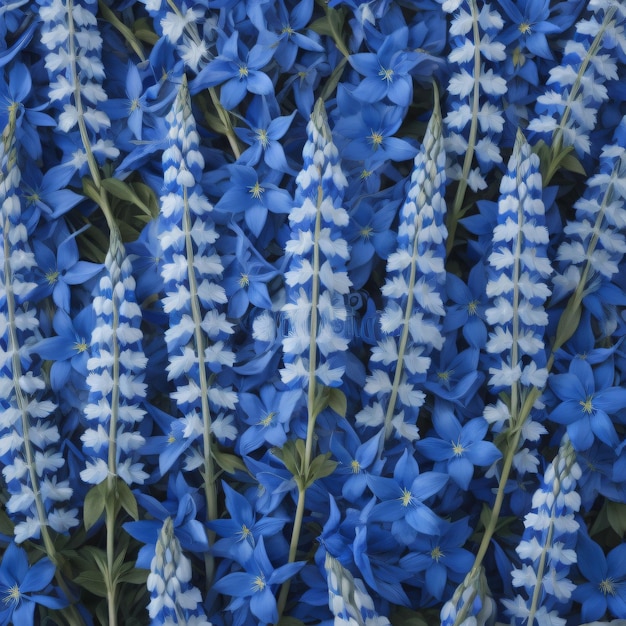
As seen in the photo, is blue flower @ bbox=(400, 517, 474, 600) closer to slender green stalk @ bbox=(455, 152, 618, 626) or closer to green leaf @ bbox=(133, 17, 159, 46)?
slender green stalk @ bbox=(455, 152, 618, 626)

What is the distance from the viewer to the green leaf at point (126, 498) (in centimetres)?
61

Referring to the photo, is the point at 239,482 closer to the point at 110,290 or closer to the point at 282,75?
the point at 110,290

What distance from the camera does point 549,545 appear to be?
593 millimetres

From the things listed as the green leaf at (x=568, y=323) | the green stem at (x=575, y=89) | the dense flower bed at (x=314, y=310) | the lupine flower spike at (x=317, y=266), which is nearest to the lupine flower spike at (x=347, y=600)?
the dense flower bed at (x=314, y=310)

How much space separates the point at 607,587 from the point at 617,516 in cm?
5

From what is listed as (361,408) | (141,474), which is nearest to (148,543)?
(141,474)

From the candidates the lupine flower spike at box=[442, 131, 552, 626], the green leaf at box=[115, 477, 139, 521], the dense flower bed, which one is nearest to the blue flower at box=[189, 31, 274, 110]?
the dense flower bed

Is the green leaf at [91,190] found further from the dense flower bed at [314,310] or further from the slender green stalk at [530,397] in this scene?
the slender green stalk at [530,397]

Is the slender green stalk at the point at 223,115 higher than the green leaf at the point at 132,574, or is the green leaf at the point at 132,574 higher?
the slender green stalk at the point at 223,115

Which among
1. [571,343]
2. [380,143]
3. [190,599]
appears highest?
[380,143]

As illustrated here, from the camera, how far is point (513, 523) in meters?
0.64

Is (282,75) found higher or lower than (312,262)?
higher

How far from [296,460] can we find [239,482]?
2.3 inches

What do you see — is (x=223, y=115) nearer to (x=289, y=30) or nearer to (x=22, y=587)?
(x=289, y=30)
